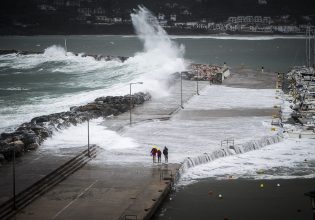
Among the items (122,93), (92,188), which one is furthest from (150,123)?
(122,93)

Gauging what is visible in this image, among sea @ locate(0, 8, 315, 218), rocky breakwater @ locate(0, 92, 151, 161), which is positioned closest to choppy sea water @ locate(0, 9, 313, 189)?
sea @ locate(0, 8, 315, 218)

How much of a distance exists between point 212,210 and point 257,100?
104ft

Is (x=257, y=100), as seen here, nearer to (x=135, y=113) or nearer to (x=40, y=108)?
(x=135, y=113)

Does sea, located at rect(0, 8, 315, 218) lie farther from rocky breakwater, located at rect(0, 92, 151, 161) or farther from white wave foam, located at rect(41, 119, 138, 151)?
rocky breakwater, located at rect(0, 92, 151, 161)

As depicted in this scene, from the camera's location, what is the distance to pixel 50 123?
151 feet

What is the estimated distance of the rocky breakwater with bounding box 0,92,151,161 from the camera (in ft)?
127

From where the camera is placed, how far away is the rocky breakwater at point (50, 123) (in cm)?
3862

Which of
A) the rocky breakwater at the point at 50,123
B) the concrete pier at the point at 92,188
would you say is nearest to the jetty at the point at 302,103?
the rocky breakwater at the point at 50,123

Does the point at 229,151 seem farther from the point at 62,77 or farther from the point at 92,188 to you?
the point at 62,77

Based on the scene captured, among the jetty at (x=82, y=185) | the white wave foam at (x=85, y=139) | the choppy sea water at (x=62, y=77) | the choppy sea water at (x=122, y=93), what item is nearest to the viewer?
the jetty at (x=82, y=185)

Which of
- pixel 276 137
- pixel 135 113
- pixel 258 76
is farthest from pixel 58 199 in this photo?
pixel 258 76

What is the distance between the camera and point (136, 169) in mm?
36312

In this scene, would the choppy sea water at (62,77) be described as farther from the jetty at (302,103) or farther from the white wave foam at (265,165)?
the white wave foam at (265,165)

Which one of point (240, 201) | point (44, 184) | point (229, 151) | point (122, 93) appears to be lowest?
point (240, 201)
